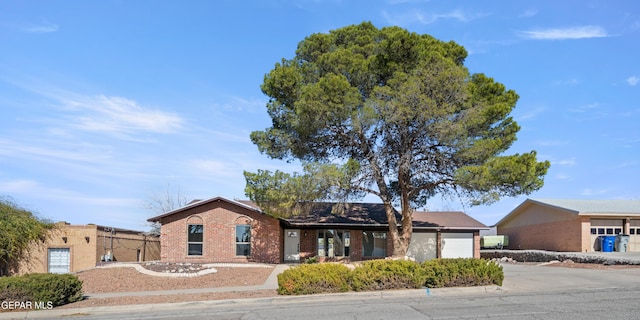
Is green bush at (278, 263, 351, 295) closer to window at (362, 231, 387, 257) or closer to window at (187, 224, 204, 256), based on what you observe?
window at (187, 224, 204, 256)

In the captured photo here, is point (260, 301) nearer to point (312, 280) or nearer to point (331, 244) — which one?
point (312, 280)

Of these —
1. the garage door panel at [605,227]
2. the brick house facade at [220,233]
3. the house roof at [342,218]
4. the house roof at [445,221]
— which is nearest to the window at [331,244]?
the house roof at [342,218]

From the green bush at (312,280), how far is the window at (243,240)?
493 inches

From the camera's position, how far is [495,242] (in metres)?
39.1

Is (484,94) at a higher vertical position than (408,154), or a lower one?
higher

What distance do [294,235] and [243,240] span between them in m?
3.05

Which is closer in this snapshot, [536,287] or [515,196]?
[536,287]

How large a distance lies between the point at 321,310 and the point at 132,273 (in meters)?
11.2

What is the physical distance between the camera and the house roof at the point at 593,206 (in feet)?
96.2

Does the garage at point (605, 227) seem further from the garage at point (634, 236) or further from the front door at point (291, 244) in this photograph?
the front door at point (291, 244)

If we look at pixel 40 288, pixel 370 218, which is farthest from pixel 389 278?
pixel 370 218

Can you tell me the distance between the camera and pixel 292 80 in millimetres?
22156

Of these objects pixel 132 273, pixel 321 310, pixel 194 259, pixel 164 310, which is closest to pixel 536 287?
pixel 321 310

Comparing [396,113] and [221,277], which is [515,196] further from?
[221,277]
